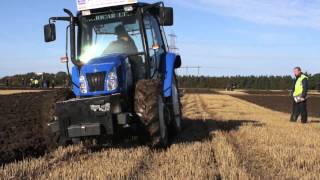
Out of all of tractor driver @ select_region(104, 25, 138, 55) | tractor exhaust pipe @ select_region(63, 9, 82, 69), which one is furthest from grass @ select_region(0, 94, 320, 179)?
tractor driver @ select_region(104, 25, 138, 55)

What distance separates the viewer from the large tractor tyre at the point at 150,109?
30.9ft

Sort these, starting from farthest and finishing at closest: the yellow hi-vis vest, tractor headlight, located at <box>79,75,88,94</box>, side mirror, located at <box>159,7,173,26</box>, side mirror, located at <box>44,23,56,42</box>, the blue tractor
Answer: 1. the yellow hi-vis vest
2. side mirror, located at <box>44,23,56,42</box>
3. side mirror, located at <box>159,7,173,26</box>
4. tractor headlight, located at <box>79,75,88,94</box>
5. the blue tractor

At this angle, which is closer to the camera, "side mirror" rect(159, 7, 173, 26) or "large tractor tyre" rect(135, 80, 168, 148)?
"large tractor tyre" rect(135, 80, 168, 148)

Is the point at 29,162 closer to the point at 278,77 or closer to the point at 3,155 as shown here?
the point at 3,155

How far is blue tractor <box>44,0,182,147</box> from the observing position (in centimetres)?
932

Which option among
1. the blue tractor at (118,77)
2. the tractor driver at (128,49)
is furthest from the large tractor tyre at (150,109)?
the tractor driver at (128,49)

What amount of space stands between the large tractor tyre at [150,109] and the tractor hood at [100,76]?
0.41 meters

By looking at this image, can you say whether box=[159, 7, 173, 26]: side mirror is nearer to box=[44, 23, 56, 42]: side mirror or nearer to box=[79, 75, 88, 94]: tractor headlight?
box=[79, 75, 88, 94]: tractor headlight

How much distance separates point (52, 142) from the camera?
33.5 feet

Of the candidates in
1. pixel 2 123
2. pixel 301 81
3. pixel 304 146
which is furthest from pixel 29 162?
pixel 301 81

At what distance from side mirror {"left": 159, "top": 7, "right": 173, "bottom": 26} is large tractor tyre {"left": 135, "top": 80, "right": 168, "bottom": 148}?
1.10 meters

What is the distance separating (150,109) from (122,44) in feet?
5.40

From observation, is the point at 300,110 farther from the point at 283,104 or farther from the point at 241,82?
the point at 241,82

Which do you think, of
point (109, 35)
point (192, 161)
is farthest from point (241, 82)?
point (192, 161)
